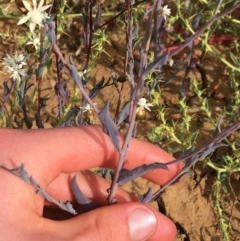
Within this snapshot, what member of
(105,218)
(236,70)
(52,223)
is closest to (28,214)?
(52,223)

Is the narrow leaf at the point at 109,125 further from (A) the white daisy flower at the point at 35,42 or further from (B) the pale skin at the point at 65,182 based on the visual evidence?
(A) the white daisy flower at the point at 35,42

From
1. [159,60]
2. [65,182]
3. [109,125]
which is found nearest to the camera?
[159,60]

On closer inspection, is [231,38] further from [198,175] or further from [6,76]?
[6,76]

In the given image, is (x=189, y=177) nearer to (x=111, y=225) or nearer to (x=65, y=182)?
(x=65, y=182)

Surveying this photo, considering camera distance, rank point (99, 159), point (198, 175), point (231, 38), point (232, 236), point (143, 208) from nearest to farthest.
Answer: point (143, 208), point (99, 159), point (232, 236), point (198, 175), point (231, 38)

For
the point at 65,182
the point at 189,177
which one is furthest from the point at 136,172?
the point at 189,177

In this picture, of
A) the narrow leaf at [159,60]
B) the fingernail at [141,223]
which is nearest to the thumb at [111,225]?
the fingernail at [141,223]
